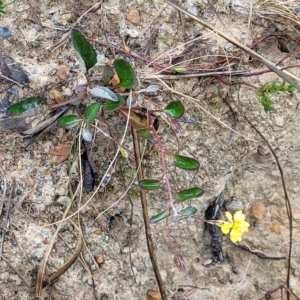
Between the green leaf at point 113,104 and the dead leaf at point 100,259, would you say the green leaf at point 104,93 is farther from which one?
the dead leaf at point 100,259

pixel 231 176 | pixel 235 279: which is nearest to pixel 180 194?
pixel 231 176

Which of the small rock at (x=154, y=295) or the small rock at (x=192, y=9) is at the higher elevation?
the small rock at (x=192, y=9)

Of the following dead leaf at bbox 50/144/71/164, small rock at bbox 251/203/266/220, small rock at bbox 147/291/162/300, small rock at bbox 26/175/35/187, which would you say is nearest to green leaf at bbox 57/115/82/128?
dead leaf at bbox 50/144/71/164

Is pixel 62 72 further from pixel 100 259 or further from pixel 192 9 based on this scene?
pixel 100 259

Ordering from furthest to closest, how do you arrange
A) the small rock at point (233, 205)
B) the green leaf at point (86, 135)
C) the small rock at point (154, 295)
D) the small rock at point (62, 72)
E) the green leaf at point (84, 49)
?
the small rock at point (233, 205) < the small rock at point (154, 295) < the small rock at point (62, 72) < the green leaf at point (86, 135) < the green leaf at point (84, 49)

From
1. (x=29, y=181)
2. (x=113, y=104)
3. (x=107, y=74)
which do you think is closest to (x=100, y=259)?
(x=29, y=181)

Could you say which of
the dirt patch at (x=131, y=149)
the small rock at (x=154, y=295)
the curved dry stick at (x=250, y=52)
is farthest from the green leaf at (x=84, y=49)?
the small rock at (x=154, y=295)

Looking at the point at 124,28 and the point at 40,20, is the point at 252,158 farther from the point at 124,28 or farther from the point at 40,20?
the point at 40,20
